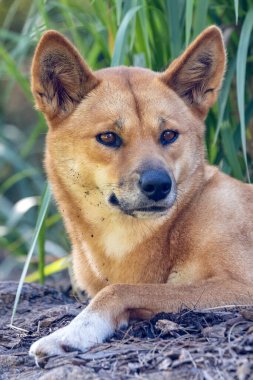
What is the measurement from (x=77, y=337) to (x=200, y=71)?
153 cm

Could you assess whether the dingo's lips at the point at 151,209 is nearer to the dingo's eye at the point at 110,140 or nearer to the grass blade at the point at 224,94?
the dingo's eye at the point at 110,140

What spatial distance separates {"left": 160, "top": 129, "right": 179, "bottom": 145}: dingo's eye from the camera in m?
3.78

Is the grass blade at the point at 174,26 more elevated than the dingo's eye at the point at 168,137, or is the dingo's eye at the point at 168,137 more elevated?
the grass blade at the point at 174,26

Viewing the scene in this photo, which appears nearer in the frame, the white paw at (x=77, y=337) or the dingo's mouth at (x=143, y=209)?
the white paw at (x=77, y=337)

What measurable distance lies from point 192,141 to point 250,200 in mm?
404

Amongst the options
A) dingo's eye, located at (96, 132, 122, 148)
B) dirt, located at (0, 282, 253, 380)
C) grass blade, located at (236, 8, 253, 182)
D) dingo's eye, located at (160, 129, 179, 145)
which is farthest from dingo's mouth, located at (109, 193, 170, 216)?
grass blade, located at (236, 8, 253, 182)

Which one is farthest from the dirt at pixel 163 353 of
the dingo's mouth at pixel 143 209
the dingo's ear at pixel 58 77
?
the dingo's ear at pixel 58 77

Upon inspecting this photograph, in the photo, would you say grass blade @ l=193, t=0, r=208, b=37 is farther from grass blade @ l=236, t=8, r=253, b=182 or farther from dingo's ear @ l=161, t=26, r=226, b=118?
dingo's ear @ l=161, t=26, r=226, b=118

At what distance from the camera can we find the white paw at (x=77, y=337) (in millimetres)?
3135

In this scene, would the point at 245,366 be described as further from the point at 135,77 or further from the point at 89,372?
the point at 135,77

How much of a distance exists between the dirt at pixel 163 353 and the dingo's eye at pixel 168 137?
32.5 inches

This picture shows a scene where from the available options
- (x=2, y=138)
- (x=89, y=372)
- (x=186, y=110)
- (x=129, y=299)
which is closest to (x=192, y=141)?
(x=186, y=110)

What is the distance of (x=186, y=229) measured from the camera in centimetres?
375

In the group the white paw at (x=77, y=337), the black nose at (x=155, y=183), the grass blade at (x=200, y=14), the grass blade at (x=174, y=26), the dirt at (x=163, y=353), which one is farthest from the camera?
the grass blade at (x=174, y=26)
